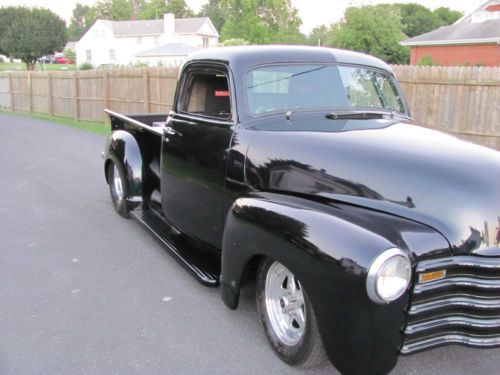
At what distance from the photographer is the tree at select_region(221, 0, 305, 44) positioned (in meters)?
67.1

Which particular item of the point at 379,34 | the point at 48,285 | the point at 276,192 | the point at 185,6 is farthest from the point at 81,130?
the point at 185,6

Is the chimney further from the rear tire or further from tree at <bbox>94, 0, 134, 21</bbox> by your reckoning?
the rear tire

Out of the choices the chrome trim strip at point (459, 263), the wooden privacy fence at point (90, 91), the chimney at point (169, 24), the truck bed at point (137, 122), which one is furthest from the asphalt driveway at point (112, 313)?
the chimney at point (169, 24)

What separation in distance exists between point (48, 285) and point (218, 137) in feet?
6.52

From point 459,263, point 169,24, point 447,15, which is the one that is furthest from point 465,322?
point 447,15

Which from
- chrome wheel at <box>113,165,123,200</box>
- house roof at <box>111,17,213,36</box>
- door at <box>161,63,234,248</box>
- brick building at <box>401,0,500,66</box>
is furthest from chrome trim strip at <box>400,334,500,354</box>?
house roof at <box>111,17,213,36</box>

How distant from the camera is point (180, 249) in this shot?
421 centimetres

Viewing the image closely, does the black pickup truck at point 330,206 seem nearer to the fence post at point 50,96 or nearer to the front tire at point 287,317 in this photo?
the front tire at point 287,317

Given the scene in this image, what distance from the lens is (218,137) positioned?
3652 millimetres

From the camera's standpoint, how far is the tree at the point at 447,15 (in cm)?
7714

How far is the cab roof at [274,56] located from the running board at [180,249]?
1523mm

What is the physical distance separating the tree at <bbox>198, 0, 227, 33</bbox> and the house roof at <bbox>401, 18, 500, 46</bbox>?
75.0m

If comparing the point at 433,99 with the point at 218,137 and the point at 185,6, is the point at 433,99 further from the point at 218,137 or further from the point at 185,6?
the point at 185,6

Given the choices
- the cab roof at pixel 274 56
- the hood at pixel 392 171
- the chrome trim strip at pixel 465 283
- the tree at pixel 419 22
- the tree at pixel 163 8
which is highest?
the tree at pixel 163 8
